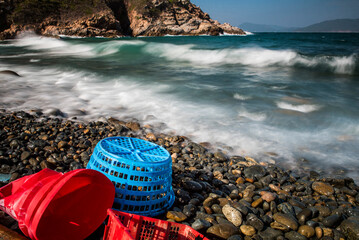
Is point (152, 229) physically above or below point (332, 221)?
above

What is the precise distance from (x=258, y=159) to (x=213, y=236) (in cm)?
190

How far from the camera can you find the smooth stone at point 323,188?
109 inches

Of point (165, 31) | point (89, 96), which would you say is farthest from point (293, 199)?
point (165, 31)

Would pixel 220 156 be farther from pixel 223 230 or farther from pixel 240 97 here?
pixel 240 97

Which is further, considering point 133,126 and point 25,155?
point 133,126

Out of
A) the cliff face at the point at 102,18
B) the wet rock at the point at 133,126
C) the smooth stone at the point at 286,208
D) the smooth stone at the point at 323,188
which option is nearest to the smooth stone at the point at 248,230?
the smooth stone at the point at 286,208

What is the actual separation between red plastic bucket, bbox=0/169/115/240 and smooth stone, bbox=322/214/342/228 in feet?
6.49

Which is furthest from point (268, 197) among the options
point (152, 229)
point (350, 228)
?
point (152, 229)

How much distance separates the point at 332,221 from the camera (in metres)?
2.20

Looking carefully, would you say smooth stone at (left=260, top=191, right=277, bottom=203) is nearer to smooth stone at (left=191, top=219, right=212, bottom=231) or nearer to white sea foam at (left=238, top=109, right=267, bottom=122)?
smooth stone at (left=191, top=219, right=212, bottom=231)

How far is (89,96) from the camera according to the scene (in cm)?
654

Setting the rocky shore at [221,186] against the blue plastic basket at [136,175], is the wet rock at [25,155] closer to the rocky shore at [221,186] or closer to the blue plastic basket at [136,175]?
the rocky shore at [221,186]

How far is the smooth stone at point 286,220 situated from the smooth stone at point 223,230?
0.49m

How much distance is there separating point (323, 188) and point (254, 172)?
0.80m
